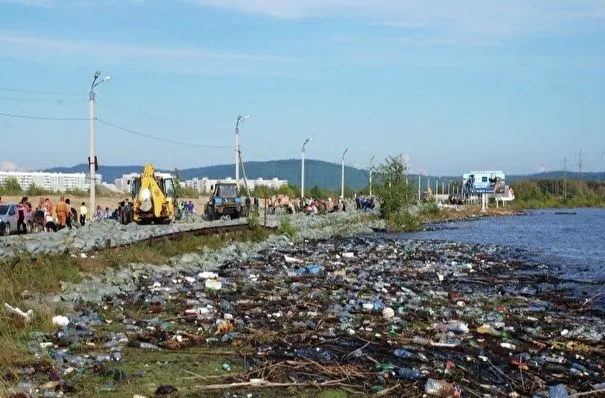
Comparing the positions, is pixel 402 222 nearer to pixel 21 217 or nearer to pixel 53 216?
pixel 53 216

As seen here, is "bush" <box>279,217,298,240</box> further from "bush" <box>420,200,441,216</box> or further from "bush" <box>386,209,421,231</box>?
"bush" <box>420,200,441,216</box>

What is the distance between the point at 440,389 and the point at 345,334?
2.93 metres

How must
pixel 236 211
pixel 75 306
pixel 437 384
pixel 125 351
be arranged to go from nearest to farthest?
pixel 437 384
pixel 125 351
pixel 75 306
pixel 236 211

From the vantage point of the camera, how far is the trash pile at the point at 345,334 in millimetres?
7965

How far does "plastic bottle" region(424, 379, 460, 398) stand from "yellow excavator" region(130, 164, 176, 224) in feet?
85.6

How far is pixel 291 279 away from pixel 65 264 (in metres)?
5.09

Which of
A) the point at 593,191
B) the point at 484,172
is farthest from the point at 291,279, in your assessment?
the point at 593,191

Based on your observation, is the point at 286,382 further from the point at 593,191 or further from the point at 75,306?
the point at 593,191

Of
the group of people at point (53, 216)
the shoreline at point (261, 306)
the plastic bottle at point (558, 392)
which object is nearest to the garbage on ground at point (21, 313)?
the shoreline at point (261, 306)

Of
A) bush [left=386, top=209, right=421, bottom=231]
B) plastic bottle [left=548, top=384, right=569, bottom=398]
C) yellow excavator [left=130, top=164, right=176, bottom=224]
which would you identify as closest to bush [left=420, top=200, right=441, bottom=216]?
bush [left=386, top=209, right=421, bottom=231]

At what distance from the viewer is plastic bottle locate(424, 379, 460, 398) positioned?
7.45m

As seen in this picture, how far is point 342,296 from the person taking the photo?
1475cm

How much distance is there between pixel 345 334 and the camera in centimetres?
1035

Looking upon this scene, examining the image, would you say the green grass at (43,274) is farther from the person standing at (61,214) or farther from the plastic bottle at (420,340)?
the person standing at (61,214)
